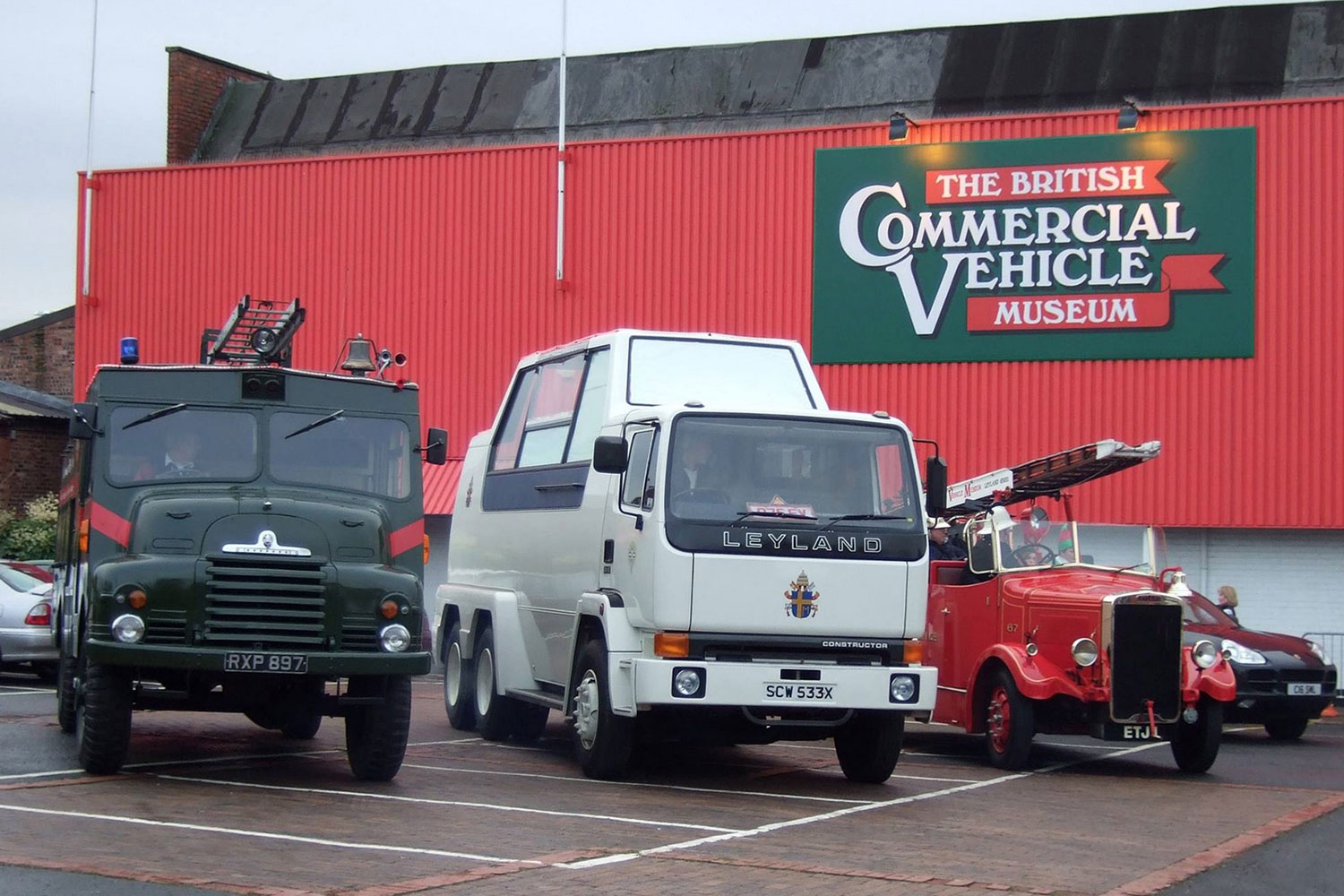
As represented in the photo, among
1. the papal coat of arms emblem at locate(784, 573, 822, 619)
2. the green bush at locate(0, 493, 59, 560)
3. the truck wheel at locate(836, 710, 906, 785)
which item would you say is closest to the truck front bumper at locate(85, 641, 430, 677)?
the papal coat of arms emblem at locate(784, 573, 822, 619)

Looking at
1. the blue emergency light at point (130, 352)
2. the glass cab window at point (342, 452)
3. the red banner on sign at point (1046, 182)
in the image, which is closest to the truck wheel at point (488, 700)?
the glass cab window at point (342, 452)

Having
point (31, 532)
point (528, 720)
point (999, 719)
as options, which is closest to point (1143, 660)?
point (999, 719)

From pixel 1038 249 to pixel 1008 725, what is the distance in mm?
14220

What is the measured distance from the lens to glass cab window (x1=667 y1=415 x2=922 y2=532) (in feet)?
39.8

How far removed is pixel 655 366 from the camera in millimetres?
13703

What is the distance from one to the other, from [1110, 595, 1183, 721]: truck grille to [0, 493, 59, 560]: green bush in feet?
75.3

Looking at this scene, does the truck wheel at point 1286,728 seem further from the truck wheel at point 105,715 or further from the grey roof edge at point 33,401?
the grey roof edge at point 33,401

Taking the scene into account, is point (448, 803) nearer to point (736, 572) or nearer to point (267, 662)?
point (267, 662)

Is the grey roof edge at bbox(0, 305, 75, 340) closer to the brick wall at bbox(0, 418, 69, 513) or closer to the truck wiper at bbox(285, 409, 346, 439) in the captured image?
the brick wall at bbox(0, 418, 69, 513)

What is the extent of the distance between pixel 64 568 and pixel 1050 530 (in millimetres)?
→ 8546

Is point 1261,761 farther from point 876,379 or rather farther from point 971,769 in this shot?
point 876,379

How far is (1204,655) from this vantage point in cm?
1450

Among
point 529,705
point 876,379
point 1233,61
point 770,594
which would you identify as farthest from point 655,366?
point 1233,61

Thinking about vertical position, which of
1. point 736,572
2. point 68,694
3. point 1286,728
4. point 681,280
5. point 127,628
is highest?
point 681,280
